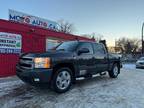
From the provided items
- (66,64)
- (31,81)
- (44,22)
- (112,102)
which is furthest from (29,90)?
(44,22)

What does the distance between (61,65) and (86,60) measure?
145 centimetres

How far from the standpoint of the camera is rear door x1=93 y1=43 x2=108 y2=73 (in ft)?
29.0

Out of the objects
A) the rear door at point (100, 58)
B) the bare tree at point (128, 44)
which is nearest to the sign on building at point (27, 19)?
the rear door at point (100, 58)

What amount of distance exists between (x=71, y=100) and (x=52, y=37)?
8.24 metres

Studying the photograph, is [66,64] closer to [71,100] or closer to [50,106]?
[71,100]

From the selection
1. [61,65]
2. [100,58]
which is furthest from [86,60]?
[61,65]

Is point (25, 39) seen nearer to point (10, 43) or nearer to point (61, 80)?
point (10, 43)

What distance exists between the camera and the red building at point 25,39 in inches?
413

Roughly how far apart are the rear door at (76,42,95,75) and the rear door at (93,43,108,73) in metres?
0.34

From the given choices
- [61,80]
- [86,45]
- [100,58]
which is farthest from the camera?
[100,58]

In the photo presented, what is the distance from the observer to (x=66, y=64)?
7.21 metres

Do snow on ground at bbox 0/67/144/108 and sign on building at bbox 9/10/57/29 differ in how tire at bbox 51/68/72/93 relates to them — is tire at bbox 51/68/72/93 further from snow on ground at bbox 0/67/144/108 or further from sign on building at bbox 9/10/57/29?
sign on building at bbox 9/10/57/29

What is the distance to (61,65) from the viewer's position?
6.99m

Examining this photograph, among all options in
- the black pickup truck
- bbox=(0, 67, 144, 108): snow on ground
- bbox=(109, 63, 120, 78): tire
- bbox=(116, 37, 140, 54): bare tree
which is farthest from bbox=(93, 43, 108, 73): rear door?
bbox=(116, 37, 140, 54): bare tree
